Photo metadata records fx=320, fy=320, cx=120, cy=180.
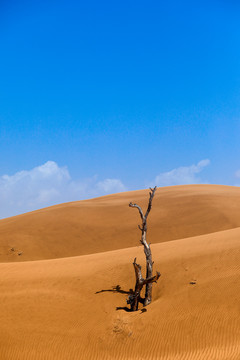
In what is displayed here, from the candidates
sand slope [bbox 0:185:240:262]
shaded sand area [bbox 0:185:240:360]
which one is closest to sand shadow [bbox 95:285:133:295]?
shaded sand area [bbox 0:185:240:360]

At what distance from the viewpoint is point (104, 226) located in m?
31.8

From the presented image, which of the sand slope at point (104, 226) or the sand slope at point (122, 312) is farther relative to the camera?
the sand slope at point (104, 226)

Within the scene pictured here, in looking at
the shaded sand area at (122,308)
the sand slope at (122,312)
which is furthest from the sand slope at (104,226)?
the sand slope at (122,312)

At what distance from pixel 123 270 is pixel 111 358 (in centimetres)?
554

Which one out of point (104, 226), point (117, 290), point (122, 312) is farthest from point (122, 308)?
point (104, 226)

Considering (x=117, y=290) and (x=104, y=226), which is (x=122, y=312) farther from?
(x=104, y=226)

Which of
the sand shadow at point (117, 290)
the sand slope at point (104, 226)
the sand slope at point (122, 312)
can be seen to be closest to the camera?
the sand slope at point (122, 312)

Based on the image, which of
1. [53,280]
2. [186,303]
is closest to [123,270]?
[53,280]

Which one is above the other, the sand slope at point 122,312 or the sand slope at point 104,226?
the sand slope at point 104,226

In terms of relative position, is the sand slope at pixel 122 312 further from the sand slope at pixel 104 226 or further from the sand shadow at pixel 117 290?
the sand slope at pixel 104 226

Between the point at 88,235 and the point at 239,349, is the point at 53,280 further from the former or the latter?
the point at 88,235

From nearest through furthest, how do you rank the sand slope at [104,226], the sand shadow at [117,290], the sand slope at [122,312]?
the sand slope at [122,312], the sand shadow at [117,290], the sand slope at [104,226]

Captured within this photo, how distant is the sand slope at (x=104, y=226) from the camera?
26.9 m

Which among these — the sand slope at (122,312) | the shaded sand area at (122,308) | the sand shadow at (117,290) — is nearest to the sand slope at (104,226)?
the shaded sand area at (122,308)
